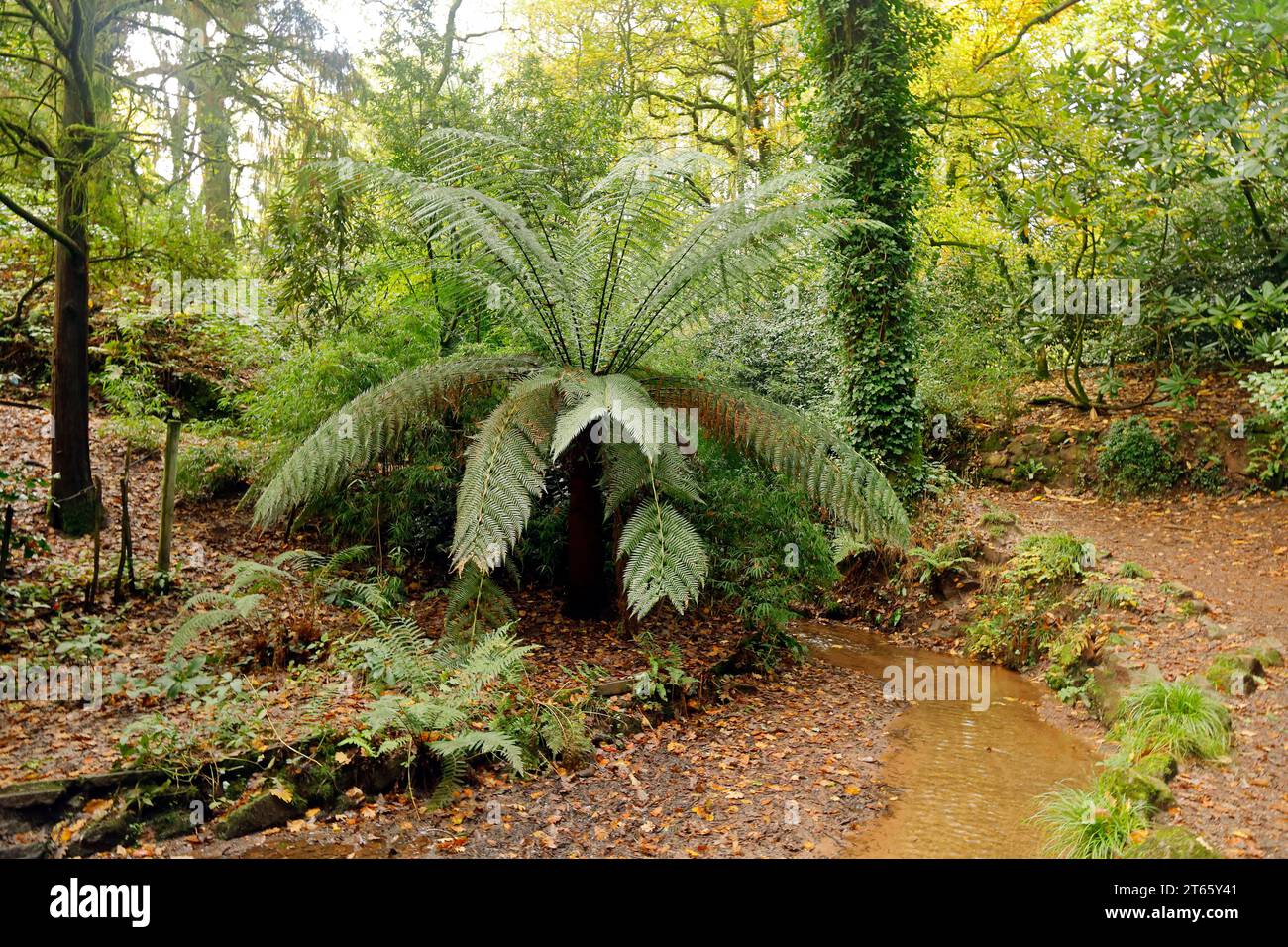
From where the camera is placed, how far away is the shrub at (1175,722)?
372 cm

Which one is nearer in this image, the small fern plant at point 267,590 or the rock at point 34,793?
the rock at point 34,793

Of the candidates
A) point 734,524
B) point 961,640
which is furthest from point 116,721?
point 961,640

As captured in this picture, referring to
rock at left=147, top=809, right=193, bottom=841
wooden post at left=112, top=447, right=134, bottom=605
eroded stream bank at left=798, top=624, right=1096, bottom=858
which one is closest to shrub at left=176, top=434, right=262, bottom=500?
wooden post at left=112, top=447, right=134, bottom=605

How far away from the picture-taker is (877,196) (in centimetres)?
781

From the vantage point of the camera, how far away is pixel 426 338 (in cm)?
599

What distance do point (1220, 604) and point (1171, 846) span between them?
3275mm

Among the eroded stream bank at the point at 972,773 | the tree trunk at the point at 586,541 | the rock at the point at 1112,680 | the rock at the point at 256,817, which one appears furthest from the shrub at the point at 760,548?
the rock at the point at 256,817

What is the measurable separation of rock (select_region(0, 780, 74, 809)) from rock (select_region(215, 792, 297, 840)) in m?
0.53

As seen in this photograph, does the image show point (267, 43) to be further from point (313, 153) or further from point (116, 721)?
point (116, 721)

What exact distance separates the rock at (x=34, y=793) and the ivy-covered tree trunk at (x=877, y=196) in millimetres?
6836

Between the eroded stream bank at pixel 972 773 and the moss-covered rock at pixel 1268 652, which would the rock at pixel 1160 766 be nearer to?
the eroded stream bank at pixel 972 773

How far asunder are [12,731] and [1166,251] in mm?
9796

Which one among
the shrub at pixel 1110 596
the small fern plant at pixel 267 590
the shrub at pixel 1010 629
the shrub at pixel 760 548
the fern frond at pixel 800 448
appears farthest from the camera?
the shrub at pixel 1010 629

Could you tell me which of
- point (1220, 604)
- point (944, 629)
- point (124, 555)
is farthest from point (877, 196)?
point (124, 555)
